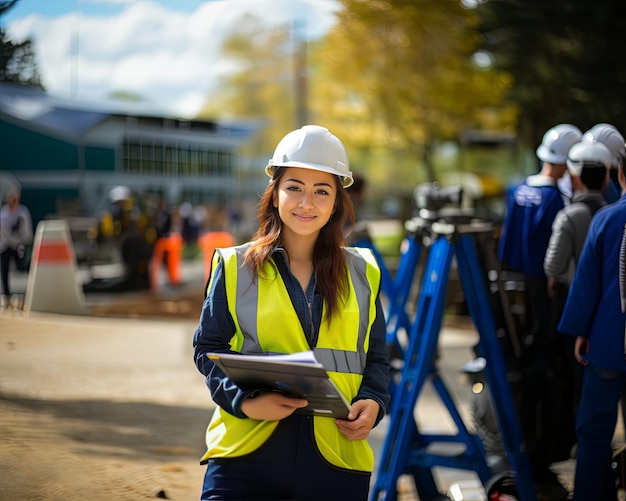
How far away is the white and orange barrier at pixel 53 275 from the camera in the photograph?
5.07 meters

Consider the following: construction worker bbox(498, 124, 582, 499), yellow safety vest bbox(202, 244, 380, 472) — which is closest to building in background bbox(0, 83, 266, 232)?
yellow safety vest bbox(202, 244, 380, 472)

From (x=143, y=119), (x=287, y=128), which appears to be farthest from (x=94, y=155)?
(x=287, y=128)

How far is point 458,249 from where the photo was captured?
175 inches

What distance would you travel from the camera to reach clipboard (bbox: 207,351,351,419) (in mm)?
2410

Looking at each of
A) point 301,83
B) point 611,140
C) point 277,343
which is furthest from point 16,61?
point 301,83

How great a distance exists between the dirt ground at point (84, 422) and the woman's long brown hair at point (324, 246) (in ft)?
5.01

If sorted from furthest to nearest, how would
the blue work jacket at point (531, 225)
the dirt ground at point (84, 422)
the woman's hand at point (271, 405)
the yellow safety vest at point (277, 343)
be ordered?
the blue work jacket at point (531, 225) → the dirt ground at point (84, 422) → the yellow safety vest at point (277, 343) → the woman's hand at point (271, 405)

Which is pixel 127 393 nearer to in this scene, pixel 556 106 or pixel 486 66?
pixel 556 106

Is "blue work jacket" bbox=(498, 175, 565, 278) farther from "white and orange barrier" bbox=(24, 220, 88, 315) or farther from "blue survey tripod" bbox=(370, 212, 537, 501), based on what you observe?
"white and orange barrier" bbox=(24, 220, 88, 315)

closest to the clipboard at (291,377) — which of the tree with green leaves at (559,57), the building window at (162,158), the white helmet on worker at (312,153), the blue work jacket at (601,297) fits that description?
the white helmet on worker at (312,153)

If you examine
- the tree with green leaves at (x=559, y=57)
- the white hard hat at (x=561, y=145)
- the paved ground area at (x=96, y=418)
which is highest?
the tree with green leaves at (x=559, y=57)

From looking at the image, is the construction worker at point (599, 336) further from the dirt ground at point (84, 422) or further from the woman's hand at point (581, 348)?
the dirt ground at point (84, 422)

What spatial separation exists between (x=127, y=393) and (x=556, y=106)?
7.08 m

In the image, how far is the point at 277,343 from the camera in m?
2.70
